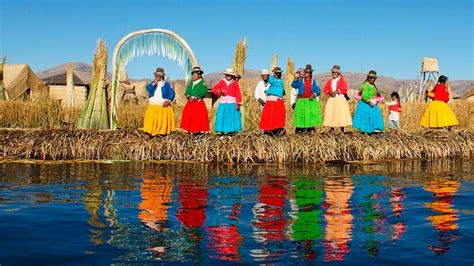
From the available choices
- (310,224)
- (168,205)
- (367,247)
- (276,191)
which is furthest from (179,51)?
(367,247)

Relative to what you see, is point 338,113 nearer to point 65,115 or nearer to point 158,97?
point 158,97

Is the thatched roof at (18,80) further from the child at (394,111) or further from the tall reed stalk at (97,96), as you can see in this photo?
the child at (394,111)

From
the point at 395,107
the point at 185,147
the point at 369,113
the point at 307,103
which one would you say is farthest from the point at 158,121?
the point at 395,107

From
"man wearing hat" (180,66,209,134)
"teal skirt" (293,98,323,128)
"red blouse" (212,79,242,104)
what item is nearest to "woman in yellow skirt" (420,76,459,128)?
"teal skirt" (293,98,323,128)

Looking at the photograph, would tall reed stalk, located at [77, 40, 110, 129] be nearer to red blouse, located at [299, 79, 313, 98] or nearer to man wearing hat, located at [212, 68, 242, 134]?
man wearing hat, located at [212, 68, 242, 134]

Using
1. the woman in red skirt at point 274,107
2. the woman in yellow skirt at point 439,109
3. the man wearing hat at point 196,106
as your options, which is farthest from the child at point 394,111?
the man wearing hat at point 196,106

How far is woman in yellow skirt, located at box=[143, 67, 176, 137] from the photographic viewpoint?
40.4 feet

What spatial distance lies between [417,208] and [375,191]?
1.32 m

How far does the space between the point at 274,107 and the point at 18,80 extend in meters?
24.4

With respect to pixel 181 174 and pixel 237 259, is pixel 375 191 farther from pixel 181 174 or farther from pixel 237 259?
pixel 237 259

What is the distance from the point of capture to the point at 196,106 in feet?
40.9

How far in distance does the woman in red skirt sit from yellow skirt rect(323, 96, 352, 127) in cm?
130

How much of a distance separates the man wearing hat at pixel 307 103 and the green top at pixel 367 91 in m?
1.05

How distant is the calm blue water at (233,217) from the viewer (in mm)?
4484
